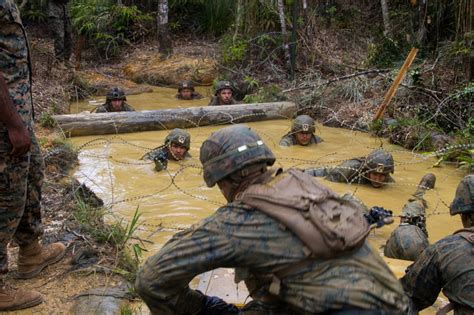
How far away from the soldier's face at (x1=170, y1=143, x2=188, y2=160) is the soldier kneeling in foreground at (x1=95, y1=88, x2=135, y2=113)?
2853mm

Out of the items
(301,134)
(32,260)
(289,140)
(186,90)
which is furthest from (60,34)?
(32,260)

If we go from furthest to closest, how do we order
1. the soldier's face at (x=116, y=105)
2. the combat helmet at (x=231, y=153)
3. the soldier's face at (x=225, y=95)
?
the soldier's face at (x=225, y=95)
the soldier's face at (x=116, y=105)
the combat helmet at (x=231, y=153)

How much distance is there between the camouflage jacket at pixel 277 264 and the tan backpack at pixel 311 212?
0.05 meters

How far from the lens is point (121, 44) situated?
57.7 ft

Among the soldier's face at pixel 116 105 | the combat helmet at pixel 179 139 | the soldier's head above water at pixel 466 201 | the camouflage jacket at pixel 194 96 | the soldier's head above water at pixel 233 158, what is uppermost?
the soldier's head above water at pixel 233 158

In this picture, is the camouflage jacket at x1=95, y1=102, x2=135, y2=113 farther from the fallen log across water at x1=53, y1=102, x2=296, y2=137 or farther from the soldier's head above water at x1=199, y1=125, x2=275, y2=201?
the soldier's head above water at x1=199, y1=125, x2=275, y2=201

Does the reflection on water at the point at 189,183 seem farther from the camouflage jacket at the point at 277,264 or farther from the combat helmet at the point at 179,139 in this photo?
the camouflage jacket at the point at 277,264

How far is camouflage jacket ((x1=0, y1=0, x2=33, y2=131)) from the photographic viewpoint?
3.36 meters

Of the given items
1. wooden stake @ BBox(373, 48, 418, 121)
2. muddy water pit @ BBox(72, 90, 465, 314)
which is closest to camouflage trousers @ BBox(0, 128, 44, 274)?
muddy water pit @ BBox(72, 90, 465, 314)

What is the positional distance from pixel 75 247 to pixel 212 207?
237 cm

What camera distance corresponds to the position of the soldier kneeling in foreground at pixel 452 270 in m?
3.14

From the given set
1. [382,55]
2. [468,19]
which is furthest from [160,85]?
[468,19]

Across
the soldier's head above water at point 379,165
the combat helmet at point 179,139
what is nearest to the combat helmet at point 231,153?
the soldier's head above water at point 379,165

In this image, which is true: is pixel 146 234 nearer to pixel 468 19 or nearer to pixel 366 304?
pixel 366 304
